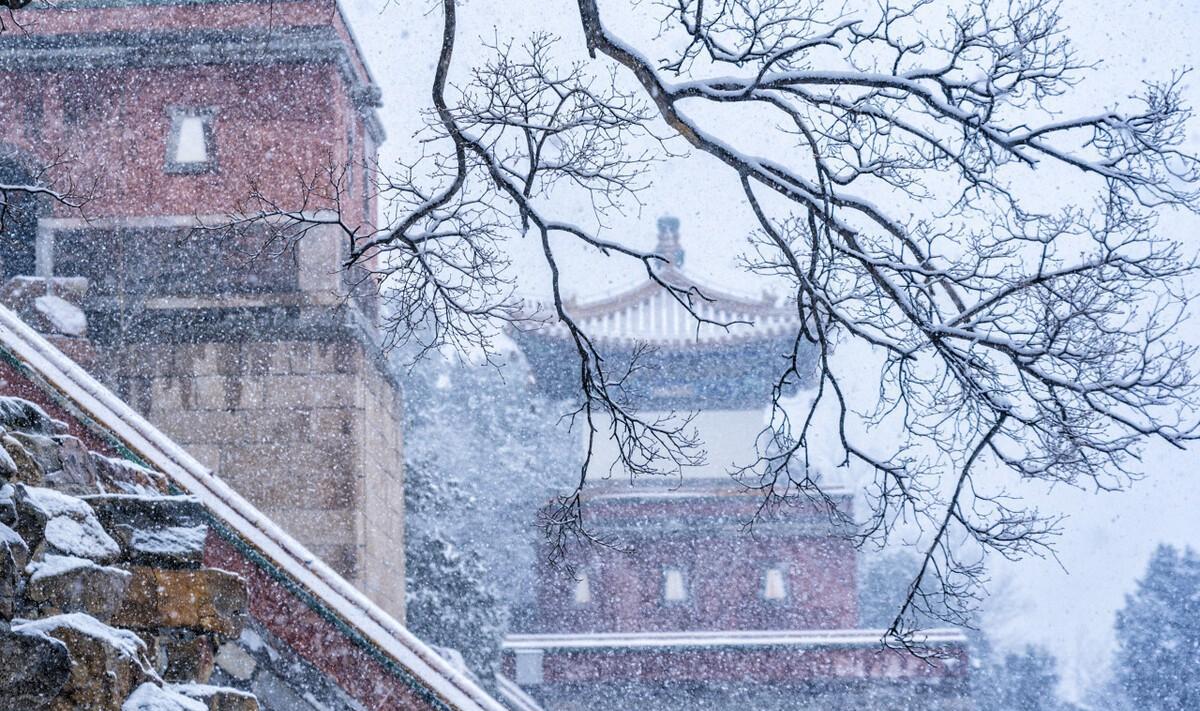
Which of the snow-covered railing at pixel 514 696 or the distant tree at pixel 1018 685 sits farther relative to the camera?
the distant tree at pixel 1018 685

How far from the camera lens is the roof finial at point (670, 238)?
2527 cm

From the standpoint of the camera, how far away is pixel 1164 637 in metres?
27.5

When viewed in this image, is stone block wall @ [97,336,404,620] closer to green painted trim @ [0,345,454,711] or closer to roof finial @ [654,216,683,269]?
green painted trim @ [0,345,454,711]

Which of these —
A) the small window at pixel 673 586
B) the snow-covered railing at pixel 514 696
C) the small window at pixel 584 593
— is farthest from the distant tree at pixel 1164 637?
the snow-covered railing at pixel 514 696

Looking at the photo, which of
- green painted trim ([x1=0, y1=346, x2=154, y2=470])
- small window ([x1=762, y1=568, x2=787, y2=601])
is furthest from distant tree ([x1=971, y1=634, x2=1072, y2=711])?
green painted trim ([x1=0, y1=346, x2=154, y2=470])

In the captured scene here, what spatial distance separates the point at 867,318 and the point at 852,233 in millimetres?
714

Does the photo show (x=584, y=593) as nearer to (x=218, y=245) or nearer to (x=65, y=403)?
(x=218, y=245)

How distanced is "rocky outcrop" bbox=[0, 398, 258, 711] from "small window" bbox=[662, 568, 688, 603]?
56.6ft

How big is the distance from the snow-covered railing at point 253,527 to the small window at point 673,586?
16.1 meters

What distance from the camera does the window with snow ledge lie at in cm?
1199

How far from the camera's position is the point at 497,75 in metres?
5.28

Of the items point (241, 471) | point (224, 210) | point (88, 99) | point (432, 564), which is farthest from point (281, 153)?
point (432, 564)

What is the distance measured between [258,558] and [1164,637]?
2808 cm

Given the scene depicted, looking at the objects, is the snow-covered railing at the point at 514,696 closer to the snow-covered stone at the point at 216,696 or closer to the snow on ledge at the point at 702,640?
the snow on ledge at the point at 702,640
